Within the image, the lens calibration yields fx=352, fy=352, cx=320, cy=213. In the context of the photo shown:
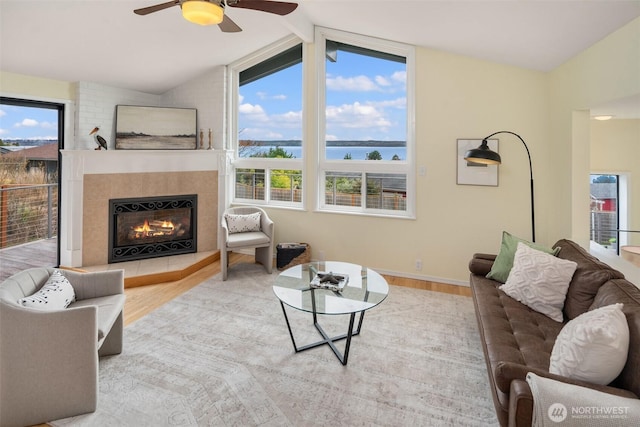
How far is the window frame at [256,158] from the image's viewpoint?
16.1ft

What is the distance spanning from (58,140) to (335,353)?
415cm

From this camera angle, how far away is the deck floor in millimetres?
3982

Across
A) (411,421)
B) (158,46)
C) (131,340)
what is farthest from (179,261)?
(411,421)

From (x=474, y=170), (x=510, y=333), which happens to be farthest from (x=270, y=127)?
(x=510, y=333)

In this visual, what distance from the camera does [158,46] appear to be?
3982 mm

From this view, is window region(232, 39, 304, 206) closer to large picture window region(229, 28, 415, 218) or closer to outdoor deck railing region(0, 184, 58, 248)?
large picture window region(229, 28, 415, 218)

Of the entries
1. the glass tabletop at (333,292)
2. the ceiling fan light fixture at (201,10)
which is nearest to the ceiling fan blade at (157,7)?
the ceiling fan light fixture at (201,10)

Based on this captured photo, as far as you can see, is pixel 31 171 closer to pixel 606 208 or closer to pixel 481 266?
pixel 481 266

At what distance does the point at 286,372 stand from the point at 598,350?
176 centimetres

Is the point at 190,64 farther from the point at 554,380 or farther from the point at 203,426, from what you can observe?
the point at 554,380

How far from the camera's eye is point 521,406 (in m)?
1.40

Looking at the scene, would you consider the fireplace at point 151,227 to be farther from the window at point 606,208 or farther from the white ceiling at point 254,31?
the window at point 606,208

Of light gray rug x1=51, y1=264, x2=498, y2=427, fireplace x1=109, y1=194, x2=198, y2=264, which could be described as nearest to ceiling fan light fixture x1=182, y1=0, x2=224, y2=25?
light gray rug x1=51, y1=264, x2=498, y2=427

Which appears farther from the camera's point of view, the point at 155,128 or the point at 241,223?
the point at 155,128
